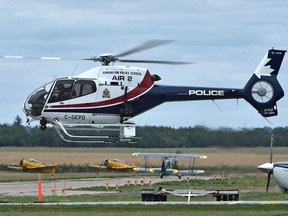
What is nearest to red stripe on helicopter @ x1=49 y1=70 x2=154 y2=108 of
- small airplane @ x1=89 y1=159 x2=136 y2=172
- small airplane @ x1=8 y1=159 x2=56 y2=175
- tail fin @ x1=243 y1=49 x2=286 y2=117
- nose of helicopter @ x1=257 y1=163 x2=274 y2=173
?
tail fin @ x1=243 y1=49 x2=286 y2=117

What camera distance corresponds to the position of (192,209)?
3456 centimetres

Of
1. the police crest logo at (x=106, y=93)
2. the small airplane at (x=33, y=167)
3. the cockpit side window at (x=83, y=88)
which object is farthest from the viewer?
the small airplane at (x=33, y=167)

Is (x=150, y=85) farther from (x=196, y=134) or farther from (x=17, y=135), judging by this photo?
(x=17, y=135)

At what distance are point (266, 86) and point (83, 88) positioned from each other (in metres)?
8.76

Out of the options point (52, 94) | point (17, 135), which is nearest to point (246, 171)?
point (52, 94)

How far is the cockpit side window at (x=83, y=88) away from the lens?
4194cm

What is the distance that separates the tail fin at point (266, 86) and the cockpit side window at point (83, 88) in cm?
723

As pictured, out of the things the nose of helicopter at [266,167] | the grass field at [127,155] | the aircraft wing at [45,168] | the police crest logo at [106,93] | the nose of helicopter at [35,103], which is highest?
the police crest logo at [106,93]

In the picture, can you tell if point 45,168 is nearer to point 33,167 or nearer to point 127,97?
point 33,167

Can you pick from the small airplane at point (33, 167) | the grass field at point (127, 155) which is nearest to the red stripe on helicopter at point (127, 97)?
the grass field at point (127, 155)

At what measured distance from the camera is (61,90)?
4184 cm

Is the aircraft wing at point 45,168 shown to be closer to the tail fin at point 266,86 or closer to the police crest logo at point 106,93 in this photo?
the tail fin at point 266,86

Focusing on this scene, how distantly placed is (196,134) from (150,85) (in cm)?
297

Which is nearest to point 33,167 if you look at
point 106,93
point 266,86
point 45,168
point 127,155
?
point 45,168
